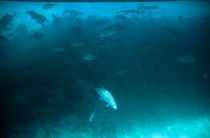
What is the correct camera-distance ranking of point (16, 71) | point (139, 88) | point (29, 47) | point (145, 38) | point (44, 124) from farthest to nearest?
point (145, 38) < point (29, 47) < point (16, 71) < point (139, 88) < point (44, 124)

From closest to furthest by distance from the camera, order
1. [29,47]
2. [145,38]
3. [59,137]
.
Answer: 1. [59,137]
2. [29,47]
3. [145,38]

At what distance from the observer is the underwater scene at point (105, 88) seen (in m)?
5.67

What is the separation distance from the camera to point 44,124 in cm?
556

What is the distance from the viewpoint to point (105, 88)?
24.0ft

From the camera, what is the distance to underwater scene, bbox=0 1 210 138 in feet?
18.6

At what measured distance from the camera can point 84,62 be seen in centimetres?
955

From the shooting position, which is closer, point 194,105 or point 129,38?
point 194,105

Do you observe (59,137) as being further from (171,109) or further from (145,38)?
(145,38)

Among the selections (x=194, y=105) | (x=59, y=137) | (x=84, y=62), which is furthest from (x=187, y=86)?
(x=59, y=137)

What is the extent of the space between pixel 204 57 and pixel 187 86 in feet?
12.3

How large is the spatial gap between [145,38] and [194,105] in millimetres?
7365

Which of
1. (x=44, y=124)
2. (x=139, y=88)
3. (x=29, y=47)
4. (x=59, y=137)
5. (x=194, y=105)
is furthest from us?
(x=29, y=47)

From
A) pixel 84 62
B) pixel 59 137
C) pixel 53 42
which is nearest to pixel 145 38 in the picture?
pixel 84 62

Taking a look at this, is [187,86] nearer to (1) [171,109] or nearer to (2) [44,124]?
(1) [171,109]
